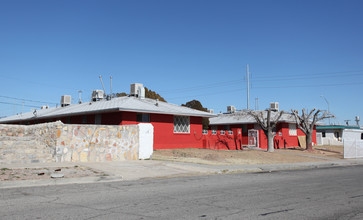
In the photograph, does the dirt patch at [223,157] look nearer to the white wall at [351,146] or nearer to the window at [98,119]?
the white wall at [351,146]

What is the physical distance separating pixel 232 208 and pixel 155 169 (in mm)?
7809

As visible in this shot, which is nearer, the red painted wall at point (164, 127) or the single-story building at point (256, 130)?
the red painted wall at point (164, 127)

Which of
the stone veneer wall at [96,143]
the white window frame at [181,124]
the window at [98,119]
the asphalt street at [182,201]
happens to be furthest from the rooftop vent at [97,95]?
the asphalt street at [182,201]

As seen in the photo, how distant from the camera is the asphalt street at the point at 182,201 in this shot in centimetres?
639

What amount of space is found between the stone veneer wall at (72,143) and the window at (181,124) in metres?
A: 9.99

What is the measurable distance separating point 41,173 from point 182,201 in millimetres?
6070

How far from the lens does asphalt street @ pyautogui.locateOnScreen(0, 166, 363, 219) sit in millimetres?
6391

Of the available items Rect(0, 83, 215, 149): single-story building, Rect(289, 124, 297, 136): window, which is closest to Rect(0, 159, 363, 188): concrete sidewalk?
Rect(0, 83, 215, 149): single-story building

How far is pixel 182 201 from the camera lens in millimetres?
7738

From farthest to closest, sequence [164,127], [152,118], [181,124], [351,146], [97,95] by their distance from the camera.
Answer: [97,95]
[181,124]
[351,146]
[164,127]
[152,118]

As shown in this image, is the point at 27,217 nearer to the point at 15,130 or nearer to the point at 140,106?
the point at 15,130

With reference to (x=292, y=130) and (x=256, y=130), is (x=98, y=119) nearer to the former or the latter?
(x=256, y=130)

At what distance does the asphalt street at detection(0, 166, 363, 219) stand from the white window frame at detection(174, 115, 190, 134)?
17.5m

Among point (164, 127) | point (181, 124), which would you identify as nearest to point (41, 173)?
point (164, 127)
